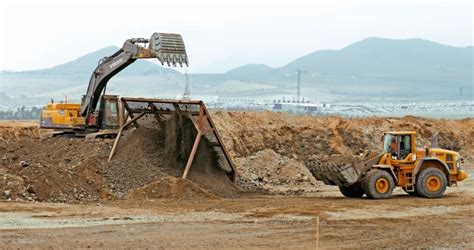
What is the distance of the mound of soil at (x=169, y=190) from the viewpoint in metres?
19.8

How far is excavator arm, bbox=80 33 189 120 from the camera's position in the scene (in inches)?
882

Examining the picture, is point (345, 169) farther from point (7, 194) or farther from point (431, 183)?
point (7, 194)

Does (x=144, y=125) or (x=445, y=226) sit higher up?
(x=144, y=125)

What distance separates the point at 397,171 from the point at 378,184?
814 mm

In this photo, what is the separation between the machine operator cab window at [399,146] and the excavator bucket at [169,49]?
6.14 meters

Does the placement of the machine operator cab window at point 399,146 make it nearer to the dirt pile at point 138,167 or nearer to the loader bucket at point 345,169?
the loader bucket at point 345,169

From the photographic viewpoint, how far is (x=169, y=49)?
2241cm

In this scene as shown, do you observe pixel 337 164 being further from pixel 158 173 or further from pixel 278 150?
pixel 278 150

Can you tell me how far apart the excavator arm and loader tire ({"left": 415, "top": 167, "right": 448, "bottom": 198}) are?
7241 millimetres

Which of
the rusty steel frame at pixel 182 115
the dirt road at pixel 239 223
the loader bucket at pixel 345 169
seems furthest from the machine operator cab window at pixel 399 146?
the rusty steel frame at pixel 182 115

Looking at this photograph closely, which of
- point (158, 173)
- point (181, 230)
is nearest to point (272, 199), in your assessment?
point (158, 173)

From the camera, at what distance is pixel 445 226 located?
52.9ft

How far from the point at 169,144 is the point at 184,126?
0.67 m

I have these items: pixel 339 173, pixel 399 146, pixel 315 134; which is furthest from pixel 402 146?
pixel 315 134
